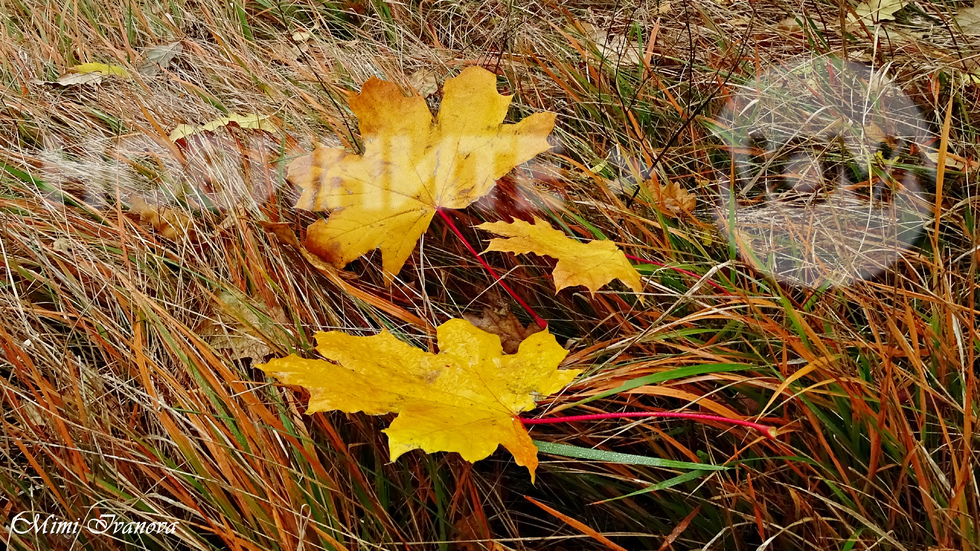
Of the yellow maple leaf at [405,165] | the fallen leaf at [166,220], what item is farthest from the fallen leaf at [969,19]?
the fallen leaf at [166,220]

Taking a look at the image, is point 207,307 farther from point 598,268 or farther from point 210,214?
point 598,268

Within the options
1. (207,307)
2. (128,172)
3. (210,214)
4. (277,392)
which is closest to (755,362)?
(277,392)

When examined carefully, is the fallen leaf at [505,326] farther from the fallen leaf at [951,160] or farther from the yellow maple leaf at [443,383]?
the fallen leaf at [951,160]

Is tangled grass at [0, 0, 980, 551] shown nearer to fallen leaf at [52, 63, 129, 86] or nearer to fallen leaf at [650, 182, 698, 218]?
fallen leaf at [650, 182, 698, 218]

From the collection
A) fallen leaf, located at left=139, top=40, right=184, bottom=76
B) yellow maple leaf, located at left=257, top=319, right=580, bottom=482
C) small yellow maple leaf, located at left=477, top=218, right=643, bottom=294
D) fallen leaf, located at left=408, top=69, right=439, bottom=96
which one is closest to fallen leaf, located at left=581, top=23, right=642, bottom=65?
fallen leaf, located at left=408, top=69, right=439, bottom=96

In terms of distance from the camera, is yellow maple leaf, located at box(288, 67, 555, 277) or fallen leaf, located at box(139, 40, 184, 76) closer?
yellow maple leaf, located at box(288, 67, 555, 277)

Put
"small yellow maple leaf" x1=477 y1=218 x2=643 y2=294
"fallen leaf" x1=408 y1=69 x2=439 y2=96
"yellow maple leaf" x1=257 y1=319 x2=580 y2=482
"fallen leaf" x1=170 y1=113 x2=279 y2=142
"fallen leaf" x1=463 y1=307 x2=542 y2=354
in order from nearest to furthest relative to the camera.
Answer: "yellow maple leaf" x1=257 y1=319 x2=580 y2=482, "small yellow maple leaf" x1=477 y1=218 x2=643 y2=294, "fallen leaf" x1=463 y1=307 x2=542 y2=354, "fallen leaf" x1=170 y1=113 x2=279 y2=142, "fallen leaf" x1=408 y1=69 x2=439 y2=96

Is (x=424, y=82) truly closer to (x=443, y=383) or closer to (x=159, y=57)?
(x=159, y=57)
